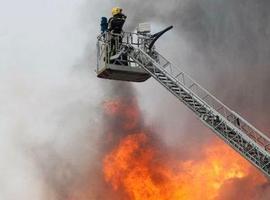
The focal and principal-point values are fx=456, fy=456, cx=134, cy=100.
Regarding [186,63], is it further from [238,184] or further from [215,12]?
[238,184]

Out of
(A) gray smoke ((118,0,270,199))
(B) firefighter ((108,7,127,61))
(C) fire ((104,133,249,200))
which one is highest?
(B) firefighter ((108,7,127,61))

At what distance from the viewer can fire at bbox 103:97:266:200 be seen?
2798cm

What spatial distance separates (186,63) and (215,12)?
355 cm

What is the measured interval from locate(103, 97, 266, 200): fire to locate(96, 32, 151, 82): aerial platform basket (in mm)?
9436

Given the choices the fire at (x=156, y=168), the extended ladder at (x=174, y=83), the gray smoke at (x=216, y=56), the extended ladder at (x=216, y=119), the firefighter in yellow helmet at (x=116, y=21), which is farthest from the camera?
the fire at (x=156, y=168)

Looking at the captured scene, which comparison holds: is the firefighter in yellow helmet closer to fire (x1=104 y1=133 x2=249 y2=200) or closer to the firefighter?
the firefighter

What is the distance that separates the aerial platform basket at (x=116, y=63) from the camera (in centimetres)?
1805

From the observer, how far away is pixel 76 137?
89.5ft

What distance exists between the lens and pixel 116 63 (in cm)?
1830

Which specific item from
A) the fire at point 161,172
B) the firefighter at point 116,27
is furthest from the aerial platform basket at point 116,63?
the fire at point 161,172

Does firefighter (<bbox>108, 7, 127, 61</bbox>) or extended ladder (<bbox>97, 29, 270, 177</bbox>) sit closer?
extended ladder (<bbox>97, 29, 270, 177</bbox>)

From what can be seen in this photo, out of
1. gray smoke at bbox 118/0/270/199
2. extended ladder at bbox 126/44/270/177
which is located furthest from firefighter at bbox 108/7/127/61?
gray smoke at bbox 118/0/270/199

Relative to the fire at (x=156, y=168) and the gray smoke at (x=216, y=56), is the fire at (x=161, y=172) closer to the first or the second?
the fire at (x=156, y=168)

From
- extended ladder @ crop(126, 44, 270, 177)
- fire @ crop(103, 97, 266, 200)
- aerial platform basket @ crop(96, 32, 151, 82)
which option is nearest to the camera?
extended ladder @ crop(126, 44, 270, 177)
